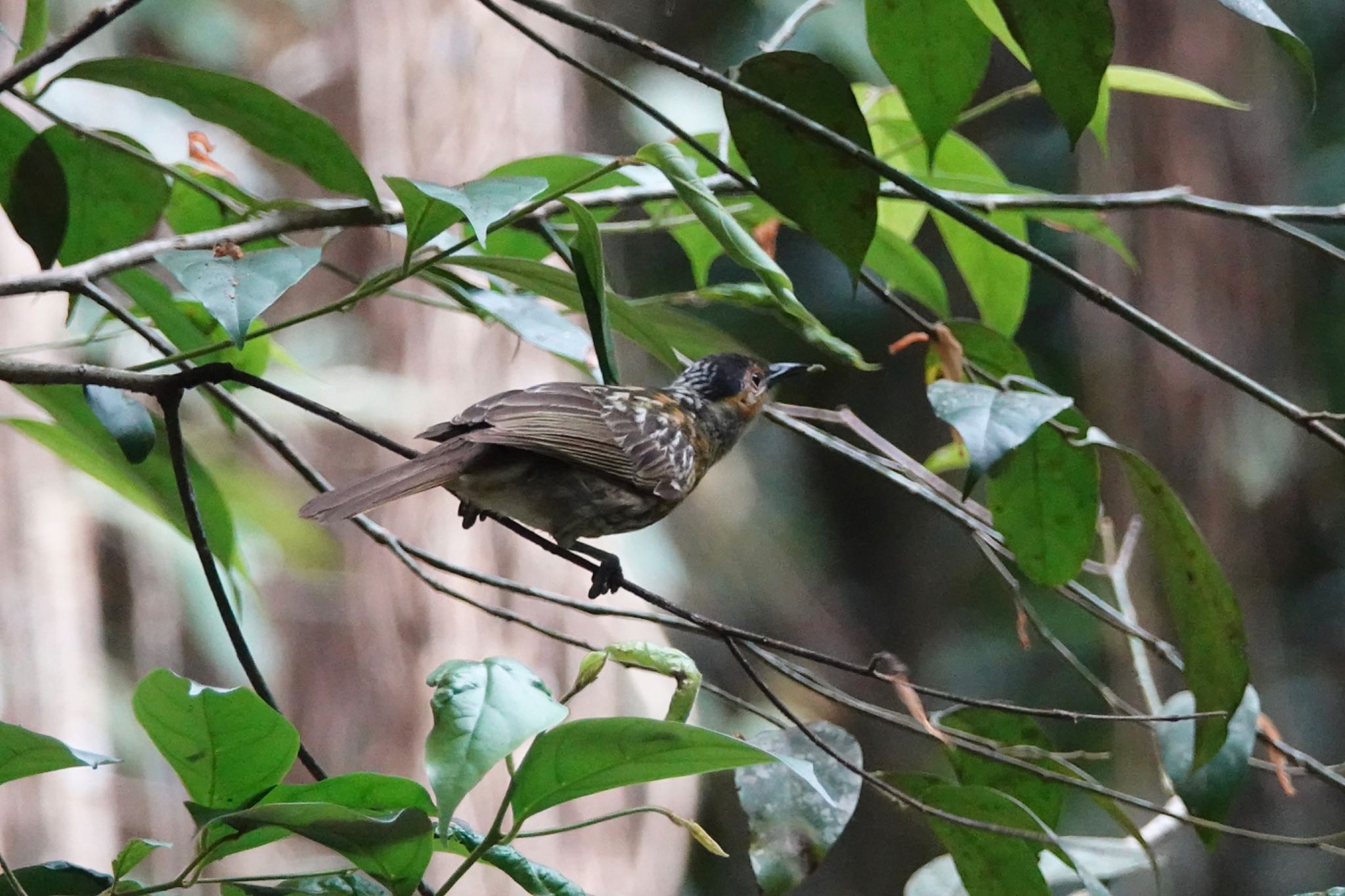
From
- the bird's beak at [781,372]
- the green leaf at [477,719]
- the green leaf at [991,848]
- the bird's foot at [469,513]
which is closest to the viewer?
the green leaf at [477,719]

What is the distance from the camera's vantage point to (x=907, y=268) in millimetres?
2318

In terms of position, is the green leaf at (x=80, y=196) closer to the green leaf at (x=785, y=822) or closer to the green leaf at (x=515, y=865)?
the green leaf at (x=515, y=865)

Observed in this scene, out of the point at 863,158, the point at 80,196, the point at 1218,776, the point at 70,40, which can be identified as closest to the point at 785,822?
the point at 1218,776

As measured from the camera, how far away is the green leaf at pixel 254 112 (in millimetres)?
1652

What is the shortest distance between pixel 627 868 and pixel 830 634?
311 cm

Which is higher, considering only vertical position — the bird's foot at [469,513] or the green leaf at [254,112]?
the green leaf at [254,112]

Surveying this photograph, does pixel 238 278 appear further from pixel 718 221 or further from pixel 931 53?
Result: pixel 931 53

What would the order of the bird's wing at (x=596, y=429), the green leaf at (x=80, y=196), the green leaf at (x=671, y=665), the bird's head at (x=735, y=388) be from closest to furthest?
1. the green leaf at (x=671, y=665)
2. the green leaf at (x=80, y=196)
3. the bird's wing at (x=596, y=429)
4. the bird's head at (x=735, y=388)

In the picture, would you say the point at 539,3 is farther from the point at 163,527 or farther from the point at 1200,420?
the point at 1200,420

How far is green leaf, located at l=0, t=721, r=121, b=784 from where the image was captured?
119 centimetres

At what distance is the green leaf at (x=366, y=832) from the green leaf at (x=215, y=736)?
8cm

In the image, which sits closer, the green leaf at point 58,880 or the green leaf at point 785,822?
the green leaf at point 58,880

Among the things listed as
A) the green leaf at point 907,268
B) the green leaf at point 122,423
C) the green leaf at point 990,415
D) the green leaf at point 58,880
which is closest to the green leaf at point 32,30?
the green leaf at point 122,423

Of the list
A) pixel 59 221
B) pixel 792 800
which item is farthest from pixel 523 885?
pixel 59 221
